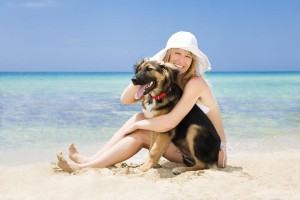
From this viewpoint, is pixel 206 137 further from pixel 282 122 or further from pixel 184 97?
pixel 282 122

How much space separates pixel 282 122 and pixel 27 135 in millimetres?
6096

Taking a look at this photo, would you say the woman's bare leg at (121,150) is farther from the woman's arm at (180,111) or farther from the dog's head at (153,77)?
the dog's head at (153,77)

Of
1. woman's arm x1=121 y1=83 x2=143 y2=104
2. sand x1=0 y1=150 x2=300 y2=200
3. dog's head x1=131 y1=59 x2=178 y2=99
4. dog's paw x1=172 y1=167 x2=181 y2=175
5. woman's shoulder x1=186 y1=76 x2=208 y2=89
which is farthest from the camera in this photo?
woman's arm x1=121 y1=83 x2=143 y2=104

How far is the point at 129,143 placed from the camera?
508 centimetres

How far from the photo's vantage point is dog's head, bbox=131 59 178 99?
4.54m

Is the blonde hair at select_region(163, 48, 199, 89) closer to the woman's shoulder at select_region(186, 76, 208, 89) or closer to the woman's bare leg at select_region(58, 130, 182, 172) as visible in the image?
the woman's shoulder at select_region(186, 76, 208, 89)

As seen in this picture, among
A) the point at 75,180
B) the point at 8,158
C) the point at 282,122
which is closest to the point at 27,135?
the point at 8,158

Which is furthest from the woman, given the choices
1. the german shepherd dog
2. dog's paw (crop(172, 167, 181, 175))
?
dog's paw (crop(172, 167, 181, 175))

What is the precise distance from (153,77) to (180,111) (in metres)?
0.47

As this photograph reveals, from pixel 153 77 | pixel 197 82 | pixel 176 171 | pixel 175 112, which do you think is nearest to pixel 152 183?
pixel 176 171

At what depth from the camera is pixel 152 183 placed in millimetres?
4258

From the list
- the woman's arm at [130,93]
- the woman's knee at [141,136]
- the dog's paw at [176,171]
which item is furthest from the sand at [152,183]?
the woman's arm at [130,93]

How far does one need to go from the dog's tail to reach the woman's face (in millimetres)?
770

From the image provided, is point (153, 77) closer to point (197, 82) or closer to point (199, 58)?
point (197, 82)
